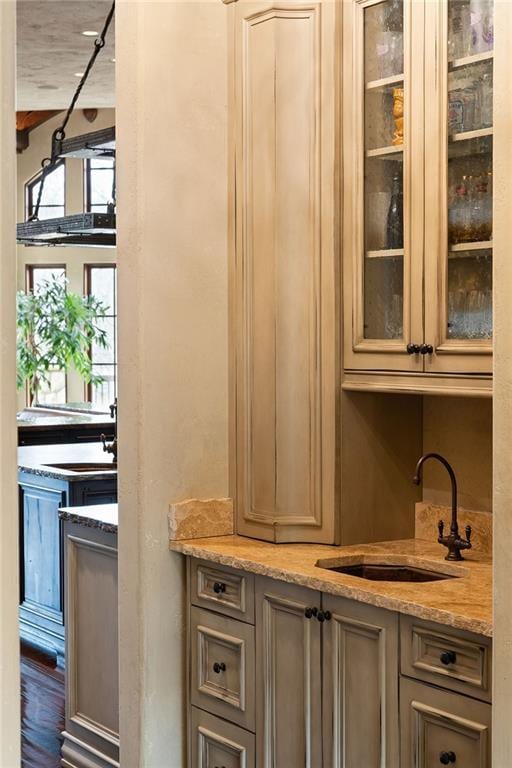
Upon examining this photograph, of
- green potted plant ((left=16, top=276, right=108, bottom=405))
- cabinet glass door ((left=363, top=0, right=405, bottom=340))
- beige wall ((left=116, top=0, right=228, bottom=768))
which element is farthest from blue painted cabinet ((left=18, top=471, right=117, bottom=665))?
green potted plant ((left=16, top=276, right=108, bottom=405))

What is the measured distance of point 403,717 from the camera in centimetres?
261

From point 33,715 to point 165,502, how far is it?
1.93m

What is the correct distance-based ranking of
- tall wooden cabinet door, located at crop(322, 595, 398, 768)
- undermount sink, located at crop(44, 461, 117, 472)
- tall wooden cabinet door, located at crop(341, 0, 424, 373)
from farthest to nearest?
undermount sink, located at crop(44, 461, 117, 472) < tall wooden cabinet door, located at crop(341, 0, 424, 373) < tall wooden cabinet door, located at crop(322, 595, 398, 768)

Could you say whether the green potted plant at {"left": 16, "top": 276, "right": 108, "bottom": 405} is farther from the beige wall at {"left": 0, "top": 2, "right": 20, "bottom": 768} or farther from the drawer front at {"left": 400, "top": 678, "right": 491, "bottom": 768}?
the beige wall at {"left": 0, "top": 2, "right": 20, "bottom": 768}

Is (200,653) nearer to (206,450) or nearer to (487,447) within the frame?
(206,450)

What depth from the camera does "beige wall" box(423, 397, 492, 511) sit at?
129 inches

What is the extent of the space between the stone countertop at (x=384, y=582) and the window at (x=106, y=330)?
38.4ft

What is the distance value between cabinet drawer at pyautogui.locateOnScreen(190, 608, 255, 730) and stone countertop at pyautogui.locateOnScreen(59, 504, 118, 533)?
54 centimetres

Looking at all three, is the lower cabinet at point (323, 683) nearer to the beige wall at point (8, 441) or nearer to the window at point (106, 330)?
the beige wall at point (8, 441)

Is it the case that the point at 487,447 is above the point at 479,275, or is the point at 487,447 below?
below

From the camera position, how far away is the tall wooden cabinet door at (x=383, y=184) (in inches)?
118

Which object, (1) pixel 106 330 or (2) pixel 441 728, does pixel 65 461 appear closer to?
(2) pixel 441 728

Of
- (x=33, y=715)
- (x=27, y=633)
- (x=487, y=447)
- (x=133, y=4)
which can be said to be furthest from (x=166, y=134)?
(x=27, y=633)

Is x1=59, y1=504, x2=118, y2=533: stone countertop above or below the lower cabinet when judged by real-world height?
above
